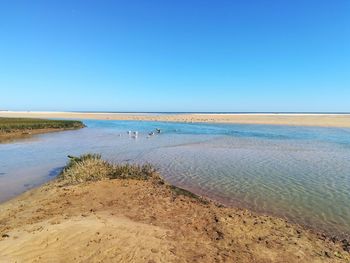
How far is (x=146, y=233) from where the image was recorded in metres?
7.72

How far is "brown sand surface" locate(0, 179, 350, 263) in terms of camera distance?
664cm

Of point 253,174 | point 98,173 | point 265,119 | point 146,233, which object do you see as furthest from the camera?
point 265,119

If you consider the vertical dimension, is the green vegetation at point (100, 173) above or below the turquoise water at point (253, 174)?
above

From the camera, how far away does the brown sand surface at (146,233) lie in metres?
6.64

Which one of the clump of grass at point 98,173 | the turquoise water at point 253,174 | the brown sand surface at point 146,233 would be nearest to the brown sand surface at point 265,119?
the turquoise water at point 253,174

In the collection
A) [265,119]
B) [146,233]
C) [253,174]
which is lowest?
[265,119]

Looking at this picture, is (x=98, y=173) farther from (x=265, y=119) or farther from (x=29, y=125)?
(x=265, y=119)

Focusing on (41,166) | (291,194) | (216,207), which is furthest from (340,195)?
(41,166)

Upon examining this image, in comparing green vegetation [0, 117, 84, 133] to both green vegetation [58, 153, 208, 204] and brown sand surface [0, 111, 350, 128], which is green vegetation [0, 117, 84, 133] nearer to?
green vegetation [58, 153, 208, 204]

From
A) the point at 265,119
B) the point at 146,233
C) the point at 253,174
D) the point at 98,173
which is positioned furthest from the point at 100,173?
the point at 265,119

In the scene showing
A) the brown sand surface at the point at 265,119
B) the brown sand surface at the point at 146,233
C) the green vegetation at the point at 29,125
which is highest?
the brown sand surface at the point at 146,233

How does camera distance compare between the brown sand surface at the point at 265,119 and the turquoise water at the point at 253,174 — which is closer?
the turquoise water at the point at 253,174

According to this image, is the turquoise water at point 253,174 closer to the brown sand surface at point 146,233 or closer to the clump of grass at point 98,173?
the clump of grass at point 98,173

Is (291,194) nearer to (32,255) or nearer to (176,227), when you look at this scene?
(176,227)
